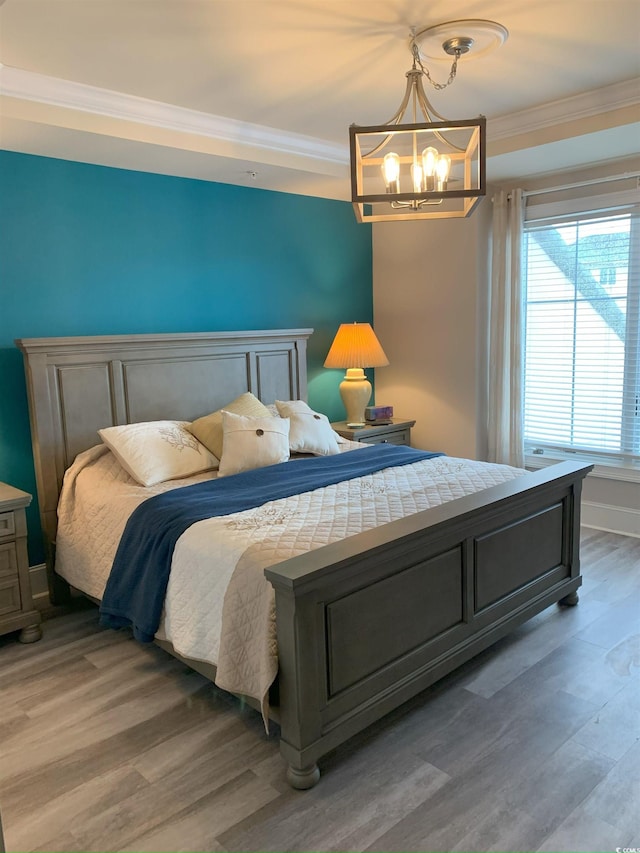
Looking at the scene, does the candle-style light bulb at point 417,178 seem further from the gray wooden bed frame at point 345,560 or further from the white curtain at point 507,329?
the white curtain at point 507,329

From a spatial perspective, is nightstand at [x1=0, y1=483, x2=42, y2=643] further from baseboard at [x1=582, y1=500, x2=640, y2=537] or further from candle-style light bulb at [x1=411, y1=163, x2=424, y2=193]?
baseboard at [x1=582, y1=500, x2=640, y2=537]

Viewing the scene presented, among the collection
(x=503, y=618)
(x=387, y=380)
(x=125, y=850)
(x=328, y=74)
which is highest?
(x=328, y=74)

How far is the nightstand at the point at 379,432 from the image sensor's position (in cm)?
452

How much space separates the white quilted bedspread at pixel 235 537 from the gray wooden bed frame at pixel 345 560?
144mm

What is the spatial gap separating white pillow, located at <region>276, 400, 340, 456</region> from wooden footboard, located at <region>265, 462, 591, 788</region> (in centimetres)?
124

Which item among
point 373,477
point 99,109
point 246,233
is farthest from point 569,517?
point 99,109

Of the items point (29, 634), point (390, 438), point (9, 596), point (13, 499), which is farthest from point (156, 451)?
point (390, 438)

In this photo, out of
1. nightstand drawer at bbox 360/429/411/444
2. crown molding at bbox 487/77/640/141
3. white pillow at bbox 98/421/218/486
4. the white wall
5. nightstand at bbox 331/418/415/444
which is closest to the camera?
white pillow at bbox 98/421/218/486

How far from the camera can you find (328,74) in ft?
9.89

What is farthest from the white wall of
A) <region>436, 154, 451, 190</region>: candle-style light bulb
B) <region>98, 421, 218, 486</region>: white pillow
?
<region>436, 154, 451, 190</region>: candle-style light bulb

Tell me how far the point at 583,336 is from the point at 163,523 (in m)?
3.23

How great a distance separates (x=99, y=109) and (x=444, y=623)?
2890 millimetres

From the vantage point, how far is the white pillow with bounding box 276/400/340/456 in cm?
374

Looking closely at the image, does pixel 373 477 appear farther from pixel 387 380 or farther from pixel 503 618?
pixel 387 380
